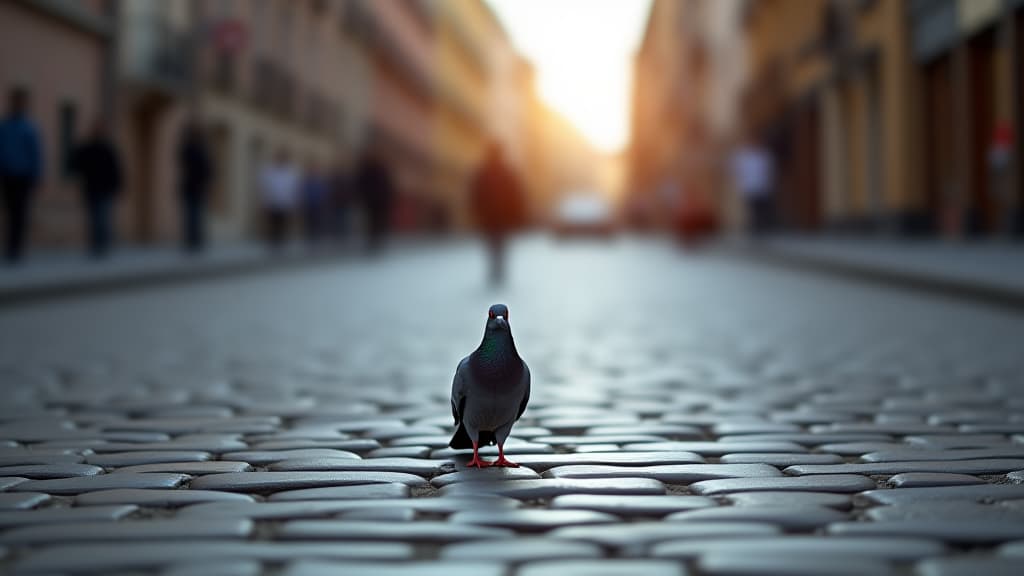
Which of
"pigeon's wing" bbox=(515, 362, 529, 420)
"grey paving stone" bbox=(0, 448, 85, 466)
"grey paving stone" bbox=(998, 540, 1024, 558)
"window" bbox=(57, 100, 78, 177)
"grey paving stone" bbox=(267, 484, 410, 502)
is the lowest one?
"grey paving stone" bbox=(998, 540, 1024, 558)

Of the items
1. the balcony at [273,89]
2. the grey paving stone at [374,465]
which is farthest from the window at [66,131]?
the grey paving stone at [374,465]

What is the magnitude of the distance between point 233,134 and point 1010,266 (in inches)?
958

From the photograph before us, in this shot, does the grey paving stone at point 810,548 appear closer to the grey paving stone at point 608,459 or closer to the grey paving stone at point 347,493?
the grey paving stone at point 347,493

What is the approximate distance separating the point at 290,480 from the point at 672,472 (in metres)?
1.15

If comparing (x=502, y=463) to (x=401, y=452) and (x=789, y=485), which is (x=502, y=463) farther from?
(x=789, y=485)

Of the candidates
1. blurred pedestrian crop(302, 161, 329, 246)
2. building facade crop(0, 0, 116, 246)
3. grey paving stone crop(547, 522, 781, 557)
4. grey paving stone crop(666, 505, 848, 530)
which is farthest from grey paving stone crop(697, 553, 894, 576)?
blurred pedestrian crop(302, 161, 329, 246)

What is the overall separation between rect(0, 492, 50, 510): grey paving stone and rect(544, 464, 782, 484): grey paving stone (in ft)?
4.76

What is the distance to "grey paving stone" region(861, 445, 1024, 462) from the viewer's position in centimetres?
450

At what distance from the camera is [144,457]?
182 inches

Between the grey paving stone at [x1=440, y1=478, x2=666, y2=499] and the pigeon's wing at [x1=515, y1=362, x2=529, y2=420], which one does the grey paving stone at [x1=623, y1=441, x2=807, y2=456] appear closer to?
the grey paving stone at [x1=440, y1=478, x2=666, y2=499]

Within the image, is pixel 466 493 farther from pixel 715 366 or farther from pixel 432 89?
pixel 432 89

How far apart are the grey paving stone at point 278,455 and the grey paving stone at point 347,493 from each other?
1.95 ft

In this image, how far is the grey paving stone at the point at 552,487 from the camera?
3.88 metres

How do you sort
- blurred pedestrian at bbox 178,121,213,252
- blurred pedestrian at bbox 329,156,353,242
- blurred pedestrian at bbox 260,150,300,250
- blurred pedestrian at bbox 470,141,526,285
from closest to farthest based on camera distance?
blurred pedestrian at bbox 470,141,526,285 → blurred pedestrian at bbox 178,121,213,252 → blurred pedestrian at bbox 260,150,300,250 → blurred pedestrian at bbox 329,156,353,242
